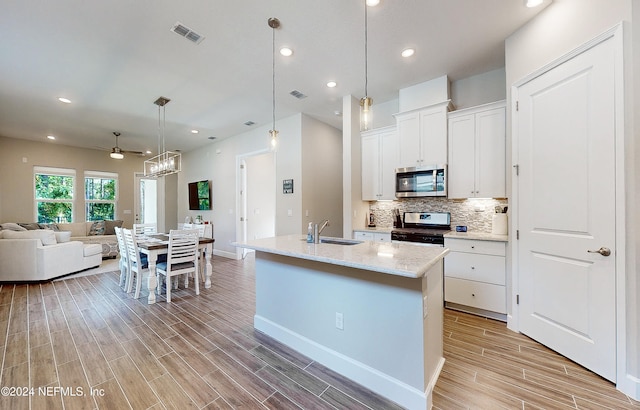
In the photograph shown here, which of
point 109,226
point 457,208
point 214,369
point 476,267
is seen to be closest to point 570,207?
point 476,267

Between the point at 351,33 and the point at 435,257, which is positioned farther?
the point at 351,33

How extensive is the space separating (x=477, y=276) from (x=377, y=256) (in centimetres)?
184

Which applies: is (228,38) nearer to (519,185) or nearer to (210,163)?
(519,185)

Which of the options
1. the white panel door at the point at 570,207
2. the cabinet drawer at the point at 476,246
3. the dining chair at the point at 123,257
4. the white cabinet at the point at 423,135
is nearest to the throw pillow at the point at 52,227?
the dining chair at the point at 123,257

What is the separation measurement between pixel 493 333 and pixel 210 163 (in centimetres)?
697

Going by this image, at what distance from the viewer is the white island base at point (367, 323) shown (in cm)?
161

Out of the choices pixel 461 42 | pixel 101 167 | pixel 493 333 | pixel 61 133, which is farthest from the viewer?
pixel 101 167

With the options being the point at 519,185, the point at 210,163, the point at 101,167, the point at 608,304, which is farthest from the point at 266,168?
the point at 608,304

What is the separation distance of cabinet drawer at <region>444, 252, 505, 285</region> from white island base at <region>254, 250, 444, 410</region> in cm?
119

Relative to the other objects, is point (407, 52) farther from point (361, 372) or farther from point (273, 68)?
point (361, 372)

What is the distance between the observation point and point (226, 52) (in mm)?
2910

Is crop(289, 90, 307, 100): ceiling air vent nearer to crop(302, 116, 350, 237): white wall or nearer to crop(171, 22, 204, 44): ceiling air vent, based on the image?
crop(302, 116, 350, 237): white wall

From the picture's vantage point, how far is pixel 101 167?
7383mm

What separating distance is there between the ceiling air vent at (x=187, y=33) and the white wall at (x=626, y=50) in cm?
326
